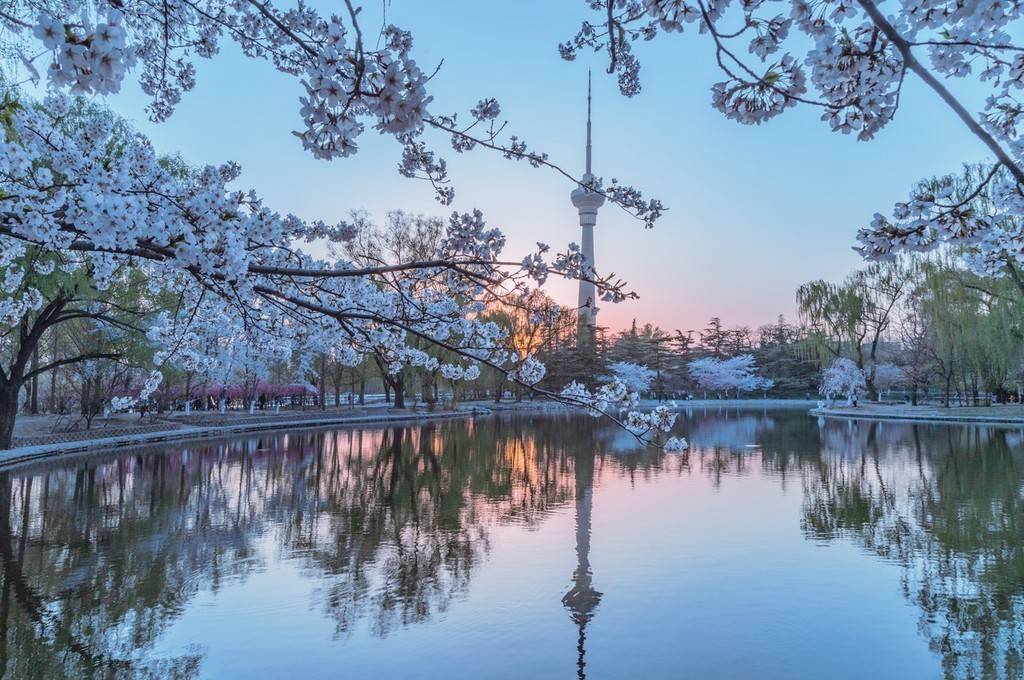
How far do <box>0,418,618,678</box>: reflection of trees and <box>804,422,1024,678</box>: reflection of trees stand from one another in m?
4.59

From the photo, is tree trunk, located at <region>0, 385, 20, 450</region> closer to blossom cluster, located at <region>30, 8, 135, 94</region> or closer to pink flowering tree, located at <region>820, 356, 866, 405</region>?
blossom cluster, located at <region>30, 8, 135, 94</region>

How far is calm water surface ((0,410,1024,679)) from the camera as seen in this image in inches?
208

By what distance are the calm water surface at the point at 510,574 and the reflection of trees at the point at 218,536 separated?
0.14ft

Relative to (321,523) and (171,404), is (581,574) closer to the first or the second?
(321,523)

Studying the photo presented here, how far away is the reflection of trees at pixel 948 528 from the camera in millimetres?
5543

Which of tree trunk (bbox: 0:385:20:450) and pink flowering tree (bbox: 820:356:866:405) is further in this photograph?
pink flowering tree (bbox: 820:356:866:405)

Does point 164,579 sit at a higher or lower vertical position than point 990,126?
lower

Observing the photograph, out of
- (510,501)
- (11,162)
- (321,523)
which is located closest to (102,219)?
(11,162)

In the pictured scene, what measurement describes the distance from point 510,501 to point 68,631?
23.9 ft

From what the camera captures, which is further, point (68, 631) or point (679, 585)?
point (679, 585)

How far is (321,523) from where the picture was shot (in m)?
9.77

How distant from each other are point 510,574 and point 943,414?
3159 centimetres

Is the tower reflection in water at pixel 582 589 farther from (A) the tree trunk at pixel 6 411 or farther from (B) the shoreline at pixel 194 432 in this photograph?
(A) the tree trunk at pixel 6 411

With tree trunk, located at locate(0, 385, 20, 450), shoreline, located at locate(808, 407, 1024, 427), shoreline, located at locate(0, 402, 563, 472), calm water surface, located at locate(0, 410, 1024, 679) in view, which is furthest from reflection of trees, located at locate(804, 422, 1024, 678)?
tree trunk, located at locate(0, 385, 20, 450)
